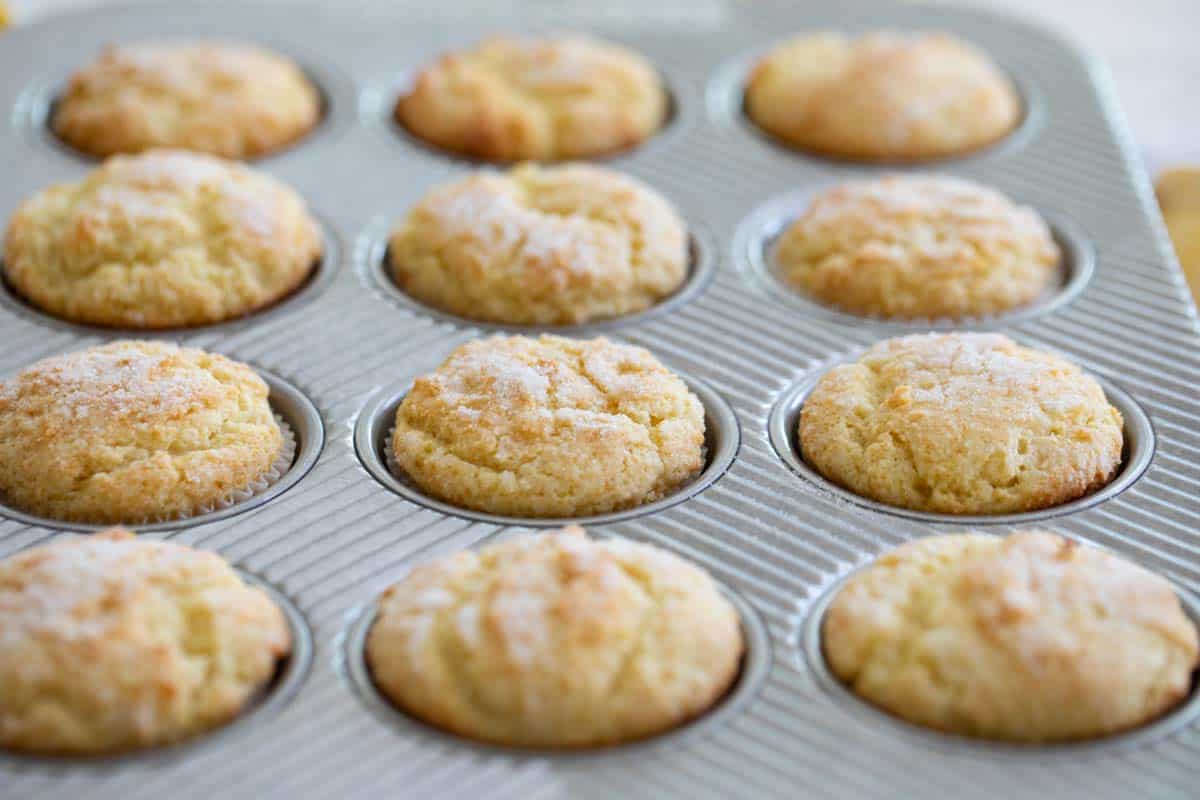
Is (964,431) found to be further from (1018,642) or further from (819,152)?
(819,152)

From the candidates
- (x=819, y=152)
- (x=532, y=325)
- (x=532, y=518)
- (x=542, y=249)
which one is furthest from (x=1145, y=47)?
(x=532, y=518)

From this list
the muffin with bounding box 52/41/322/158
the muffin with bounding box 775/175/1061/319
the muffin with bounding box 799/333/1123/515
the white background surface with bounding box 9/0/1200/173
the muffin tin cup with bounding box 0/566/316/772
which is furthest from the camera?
the white background surface with bounding box 9/0/1200/173

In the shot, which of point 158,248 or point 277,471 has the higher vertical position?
point 158,248

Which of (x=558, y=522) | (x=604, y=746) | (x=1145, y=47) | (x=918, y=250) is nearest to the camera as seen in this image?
(x=604, y=746)

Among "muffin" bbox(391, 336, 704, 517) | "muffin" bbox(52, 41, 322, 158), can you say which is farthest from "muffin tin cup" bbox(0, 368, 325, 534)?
"muffin" bbox(52, 41, 322, 158)

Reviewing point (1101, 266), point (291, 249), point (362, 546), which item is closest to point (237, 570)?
point (362, 546)

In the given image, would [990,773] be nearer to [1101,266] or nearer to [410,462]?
[410,462]

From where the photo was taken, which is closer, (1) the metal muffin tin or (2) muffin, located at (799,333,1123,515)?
(1) the metal muffin tin

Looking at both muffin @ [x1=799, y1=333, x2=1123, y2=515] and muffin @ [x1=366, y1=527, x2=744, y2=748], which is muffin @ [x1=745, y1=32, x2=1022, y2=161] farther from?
muffin @ [x1=366, y1=527, x2=744, y2=748]

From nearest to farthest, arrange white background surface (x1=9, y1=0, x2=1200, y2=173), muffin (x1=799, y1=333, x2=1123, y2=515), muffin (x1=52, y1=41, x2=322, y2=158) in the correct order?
muffin (x1=799, y1=333, x2=1123, y2=515), muffin (x1=52, y1=41, x2=322, y2=158), white background surface (x1=9, y1=0, x2=1200, y2=173)
